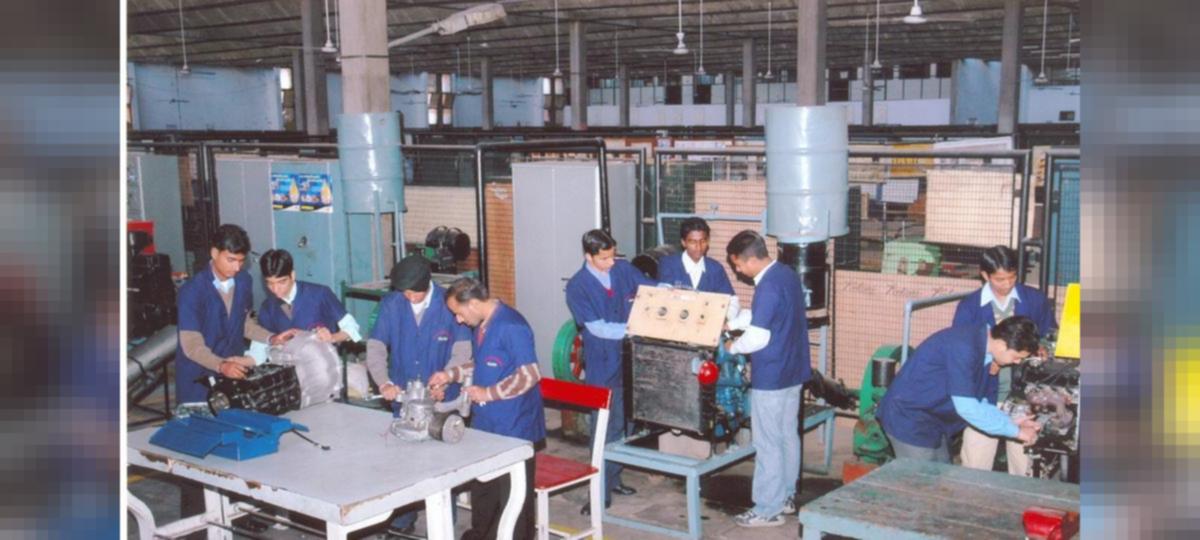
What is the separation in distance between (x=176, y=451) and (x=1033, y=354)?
379cm

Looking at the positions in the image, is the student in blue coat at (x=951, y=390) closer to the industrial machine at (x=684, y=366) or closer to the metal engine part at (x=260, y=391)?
the industrial machine at (x=684, y=366)

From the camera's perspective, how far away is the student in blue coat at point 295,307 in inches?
208

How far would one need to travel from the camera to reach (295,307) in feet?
17.8

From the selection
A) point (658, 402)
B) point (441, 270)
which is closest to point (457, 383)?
point (658, 402)

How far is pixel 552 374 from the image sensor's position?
755 centimetres

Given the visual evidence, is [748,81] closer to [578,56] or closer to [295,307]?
[578,56]

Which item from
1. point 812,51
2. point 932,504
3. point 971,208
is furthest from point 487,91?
point 932,504

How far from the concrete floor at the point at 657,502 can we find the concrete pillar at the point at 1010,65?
12.8 meters

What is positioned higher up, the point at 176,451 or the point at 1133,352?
the point at 1133,352

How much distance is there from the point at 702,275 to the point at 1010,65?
46.1ft

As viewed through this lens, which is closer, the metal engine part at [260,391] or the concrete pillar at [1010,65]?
the metal engine part at [260,391]

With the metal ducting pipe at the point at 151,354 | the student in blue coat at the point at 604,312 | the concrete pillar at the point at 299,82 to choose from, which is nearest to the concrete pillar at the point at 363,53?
the metal ducting pipe at the point at 151,354

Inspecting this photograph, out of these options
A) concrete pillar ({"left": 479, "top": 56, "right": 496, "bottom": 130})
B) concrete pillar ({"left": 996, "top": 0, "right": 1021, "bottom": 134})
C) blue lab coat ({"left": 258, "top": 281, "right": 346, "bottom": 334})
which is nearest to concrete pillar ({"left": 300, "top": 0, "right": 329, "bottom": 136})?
blue lab coat ({"left": 258, "top": 281, "right": 346, "bottom": 334})

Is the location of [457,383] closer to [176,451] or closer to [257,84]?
[176,451]
